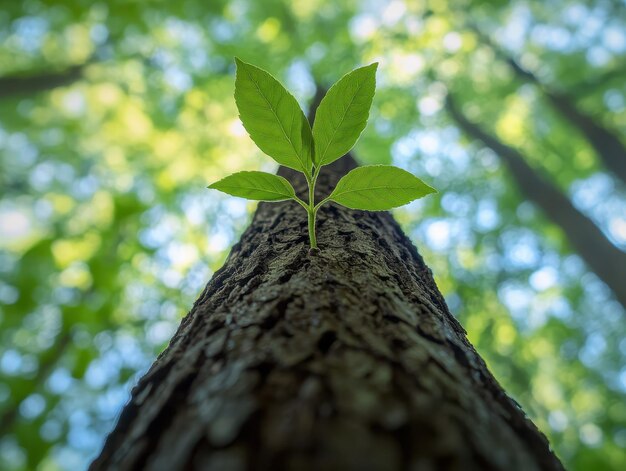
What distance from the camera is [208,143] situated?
25.0 feet

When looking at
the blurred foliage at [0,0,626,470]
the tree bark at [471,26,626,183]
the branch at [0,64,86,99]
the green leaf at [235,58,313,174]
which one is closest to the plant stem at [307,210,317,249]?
the green leaf at [235,58,313,174]

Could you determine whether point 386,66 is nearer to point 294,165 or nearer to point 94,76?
point 94,76

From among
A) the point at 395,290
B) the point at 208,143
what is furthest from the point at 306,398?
the point at 208,143

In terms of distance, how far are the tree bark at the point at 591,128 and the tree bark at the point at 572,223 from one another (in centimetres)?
103

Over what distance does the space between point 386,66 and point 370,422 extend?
28.5 feet

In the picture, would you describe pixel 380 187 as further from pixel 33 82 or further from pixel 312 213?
pixel 33 82

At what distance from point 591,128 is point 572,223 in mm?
2447

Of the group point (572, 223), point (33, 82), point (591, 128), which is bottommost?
point (572, 223)

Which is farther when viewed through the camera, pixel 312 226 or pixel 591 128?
pixel 591 128

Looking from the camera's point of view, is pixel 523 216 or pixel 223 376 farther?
pixel 523 216

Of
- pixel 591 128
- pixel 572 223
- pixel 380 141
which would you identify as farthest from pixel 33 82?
pixel 591 128

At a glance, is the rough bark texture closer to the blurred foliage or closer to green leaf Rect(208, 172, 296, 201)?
green leaf Rect(208, 172, 296, 201)

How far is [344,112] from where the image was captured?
2.91 feet

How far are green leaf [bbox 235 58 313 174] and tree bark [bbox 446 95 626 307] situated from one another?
580cm
